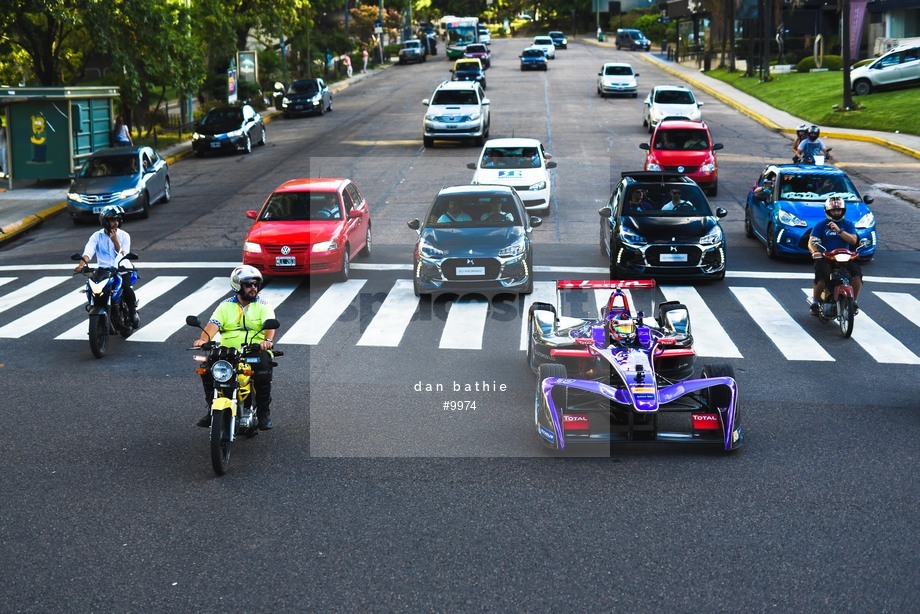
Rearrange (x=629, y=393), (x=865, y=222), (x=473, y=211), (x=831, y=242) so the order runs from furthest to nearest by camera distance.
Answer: (x=865, y=222) < (x=473, y=211) < (x=831, y=242) < (x=629, y=393)

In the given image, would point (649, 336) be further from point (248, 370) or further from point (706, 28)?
point (706, 28)

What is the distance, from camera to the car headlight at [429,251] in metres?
18.3

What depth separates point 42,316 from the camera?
1850cm

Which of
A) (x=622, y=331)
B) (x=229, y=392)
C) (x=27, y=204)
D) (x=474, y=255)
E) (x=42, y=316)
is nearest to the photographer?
(x=229, y=392)

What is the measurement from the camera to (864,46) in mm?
64312

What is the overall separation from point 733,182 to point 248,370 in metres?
22.9

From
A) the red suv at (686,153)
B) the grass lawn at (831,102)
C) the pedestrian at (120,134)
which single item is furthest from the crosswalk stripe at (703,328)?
the grass lawn at (831,102)

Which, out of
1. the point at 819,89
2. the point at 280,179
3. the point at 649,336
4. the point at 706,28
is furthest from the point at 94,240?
the point at 706,28

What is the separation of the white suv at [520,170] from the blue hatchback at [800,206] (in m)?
5.53

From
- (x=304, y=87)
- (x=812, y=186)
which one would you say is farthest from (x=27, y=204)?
(x=304, y=87)

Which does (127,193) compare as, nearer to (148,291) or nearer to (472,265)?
Answer: (148,291)

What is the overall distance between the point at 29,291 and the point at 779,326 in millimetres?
12951

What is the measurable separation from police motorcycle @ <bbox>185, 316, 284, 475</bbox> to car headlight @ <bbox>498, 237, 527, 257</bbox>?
726cm

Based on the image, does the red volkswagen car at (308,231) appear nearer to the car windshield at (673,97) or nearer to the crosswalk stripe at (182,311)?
the crosswalk stripe at (182,311)
